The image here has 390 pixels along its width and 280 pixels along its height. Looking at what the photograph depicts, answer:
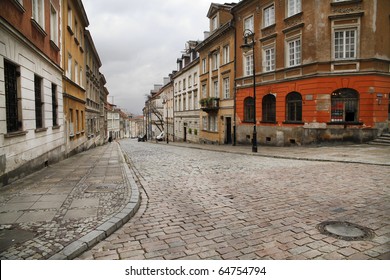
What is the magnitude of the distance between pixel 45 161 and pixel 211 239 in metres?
9.16

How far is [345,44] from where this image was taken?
55.0 ft

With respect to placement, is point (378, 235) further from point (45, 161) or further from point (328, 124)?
point (328, 124)

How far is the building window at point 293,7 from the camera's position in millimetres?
18309

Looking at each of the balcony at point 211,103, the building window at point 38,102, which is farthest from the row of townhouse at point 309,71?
the building window at point 38,102

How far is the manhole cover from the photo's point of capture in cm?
413

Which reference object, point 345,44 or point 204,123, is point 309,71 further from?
point 204,123

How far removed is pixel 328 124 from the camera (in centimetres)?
1719

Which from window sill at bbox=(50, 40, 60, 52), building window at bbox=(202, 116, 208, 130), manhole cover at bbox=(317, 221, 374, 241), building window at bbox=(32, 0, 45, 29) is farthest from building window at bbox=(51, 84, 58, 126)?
building window at bbox=(202, 116, 208, 130)

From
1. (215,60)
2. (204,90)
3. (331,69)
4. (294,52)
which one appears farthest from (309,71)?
(204,90)

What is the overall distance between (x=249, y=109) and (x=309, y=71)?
6708mm

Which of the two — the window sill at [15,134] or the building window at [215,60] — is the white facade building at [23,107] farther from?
the building window at [215,60]

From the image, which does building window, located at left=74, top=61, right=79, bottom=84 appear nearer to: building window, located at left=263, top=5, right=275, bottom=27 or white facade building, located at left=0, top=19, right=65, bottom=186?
white facade building, located at left=0, top=19, right=65, bottom=186

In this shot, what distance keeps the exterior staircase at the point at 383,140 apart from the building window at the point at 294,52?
664 centimetres
